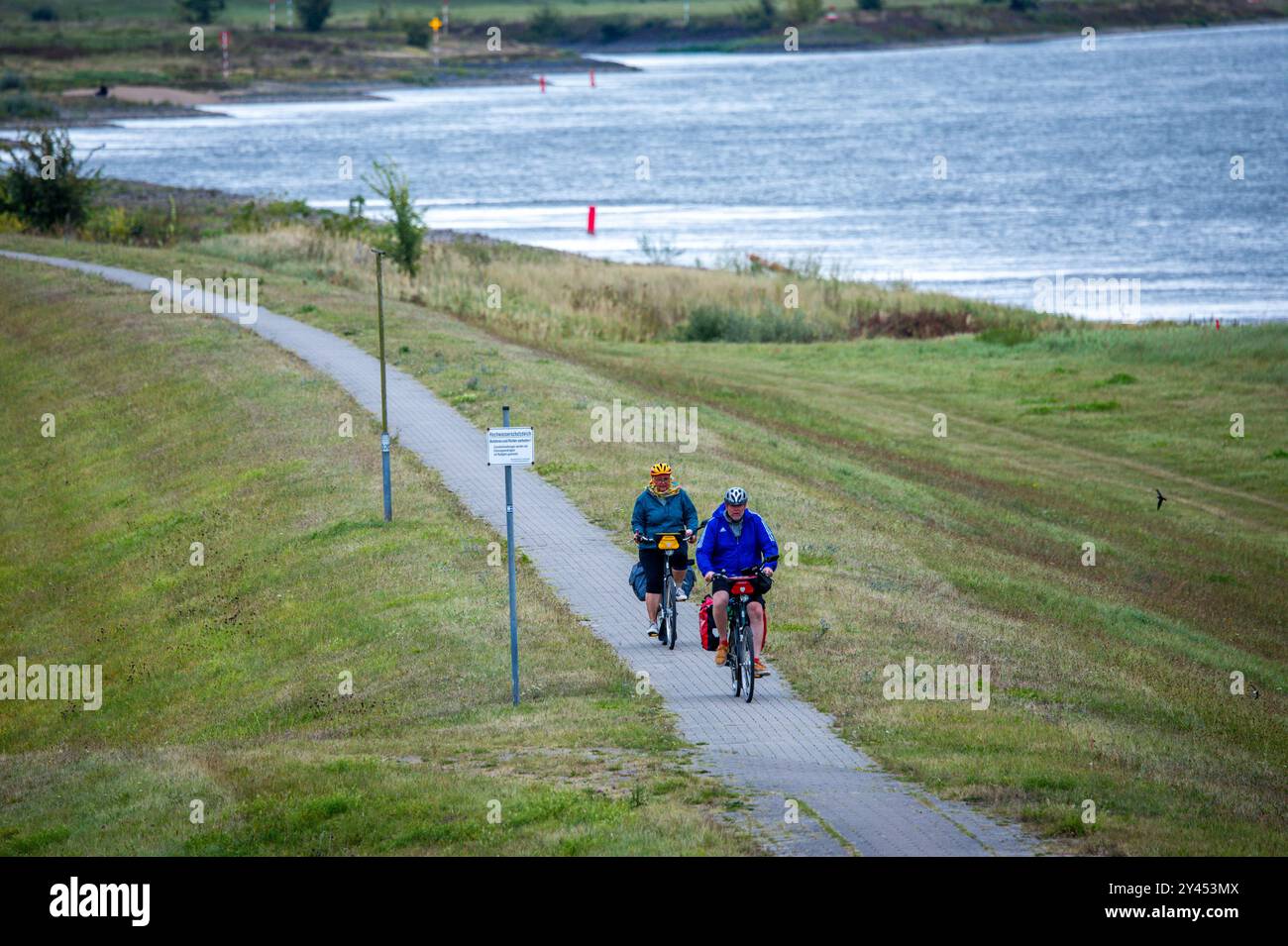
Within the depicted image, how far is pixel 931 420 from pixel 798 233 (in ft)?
132

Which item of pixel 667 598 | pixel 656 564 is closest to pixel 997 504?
pixel 667 598

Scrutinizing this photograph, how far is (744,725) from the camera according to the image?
15.4 m

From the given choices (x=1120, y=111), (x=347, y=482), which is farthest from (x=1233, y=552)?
(x=1120, y=111)

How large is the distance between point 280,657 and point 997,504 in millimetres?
16697

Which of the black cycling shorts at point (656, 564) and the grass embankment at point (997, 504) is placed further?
the black cycling shorts at point (656, 564)
